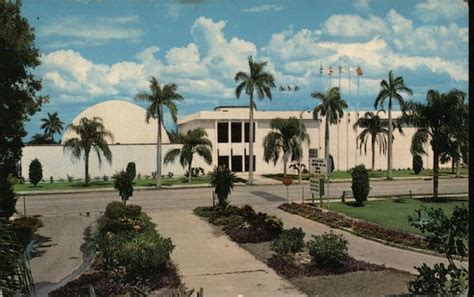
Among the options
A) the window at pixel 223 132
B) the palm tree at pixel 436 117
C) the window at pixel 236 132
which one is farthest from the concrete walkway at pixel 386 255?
the window at pixel 236 132

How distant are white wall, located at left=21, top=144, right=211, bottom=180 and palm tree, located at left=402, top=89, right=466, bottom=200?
24.9 meters

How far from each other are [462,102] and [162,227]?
17.8m

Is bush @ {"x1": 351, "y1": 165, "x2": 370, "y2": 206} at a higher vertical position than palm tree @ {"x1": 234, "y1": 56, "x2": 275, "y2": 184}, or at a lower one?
lower

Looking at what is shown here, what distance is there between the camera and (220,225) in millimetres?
22188

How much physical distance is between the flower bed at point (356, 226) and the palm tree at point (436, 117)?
8034 mm

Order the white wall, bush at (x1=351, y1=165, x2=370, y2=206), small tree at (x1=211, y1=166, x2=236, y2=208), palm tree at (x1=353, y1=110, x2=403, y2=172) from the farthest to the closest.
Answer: palm tree at (x1=353, y1=110, x2=403, y2=172) < the white wall < bush at (x1=351, y1=165, x2=370, y2=206) < small tree at (x1=211, y1=166, x2=236, y2=208)

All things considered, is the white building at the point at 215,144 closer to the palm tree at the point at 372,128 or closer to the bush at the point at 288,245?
the palm tree at the point at 372,128

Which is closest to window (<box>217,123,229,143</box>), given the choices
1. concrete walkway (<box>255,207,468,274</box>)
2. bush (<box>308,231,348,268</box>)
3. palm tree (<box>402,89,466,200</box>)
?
palm tree (<box>402,89,466,200</box>)

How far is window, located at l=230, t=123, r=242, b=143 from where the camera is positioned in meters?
52.6

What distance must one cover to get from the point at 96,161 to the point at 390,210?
30.5 meters

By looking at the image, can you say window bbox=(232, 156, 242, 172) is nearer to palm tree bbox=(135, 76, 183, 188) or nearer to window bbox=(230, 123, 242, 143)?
window bbox=(230, 123, 242, 143)

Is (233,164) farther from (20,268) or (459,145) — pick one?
(20,268)

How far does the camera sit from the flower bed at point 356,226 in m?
17.4

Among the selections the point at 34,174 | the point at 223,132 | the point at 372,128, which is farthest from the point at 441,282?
the point at 372,128
